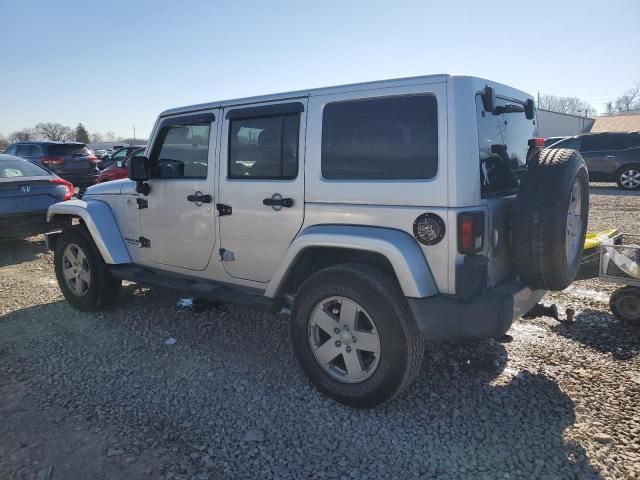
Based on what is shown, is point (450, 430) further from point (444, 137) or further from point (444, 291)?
point (444, 137)

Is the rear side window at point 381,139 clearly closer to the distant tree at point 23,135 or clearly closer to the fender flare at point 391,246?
the fender flare at point 391,246

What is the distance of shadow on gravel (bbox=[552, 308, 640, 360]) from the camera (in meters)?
3.70

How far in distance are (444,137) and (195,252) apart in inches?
91.5

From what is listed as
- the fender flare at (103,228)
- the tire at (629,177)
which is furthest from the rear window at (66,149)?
the tire at (629,177)

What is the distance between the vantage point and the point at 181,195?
3.97m

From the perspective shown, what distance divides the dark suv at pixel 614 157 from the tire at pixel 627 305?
11.2 metres

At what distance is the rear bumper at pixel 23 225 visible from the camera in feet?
22.8

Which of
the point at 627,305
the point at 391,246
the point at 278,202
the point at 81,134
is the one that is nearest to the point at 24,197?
the point at 278,202

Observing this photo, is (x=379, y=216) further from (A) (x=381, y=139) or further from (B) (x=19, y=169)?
(B) (x=19, y=169)

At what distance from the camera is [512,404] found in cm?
301

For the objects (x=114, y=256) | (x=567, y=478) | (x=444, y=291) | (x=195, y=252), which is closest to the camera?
(x=567, y=478)

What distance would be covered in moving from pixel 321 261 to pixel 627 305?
2.78 meters

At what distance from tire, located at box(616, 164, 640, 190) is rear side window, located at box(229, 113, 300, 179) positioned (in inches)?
565

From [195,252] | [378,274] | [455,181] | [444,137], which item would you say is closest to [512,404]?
[378,274]
